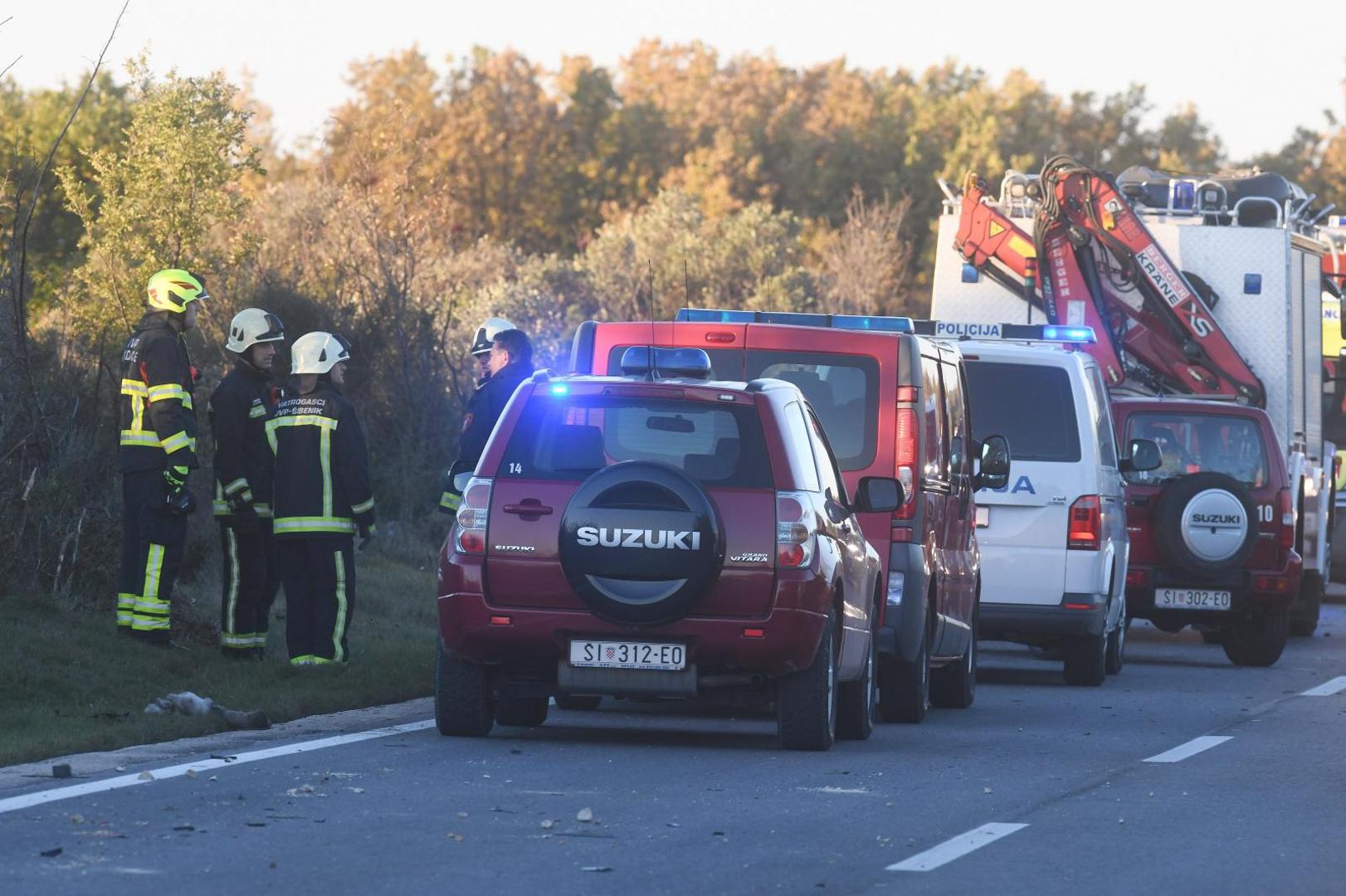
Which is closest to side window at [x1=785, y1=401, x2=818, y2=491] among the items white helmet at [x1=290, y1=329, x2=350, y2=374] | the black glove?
white helmet at [x1=290, y1=329, x2=350, y2=374]

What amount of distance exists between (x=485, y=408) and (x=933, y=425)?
2.88 metres

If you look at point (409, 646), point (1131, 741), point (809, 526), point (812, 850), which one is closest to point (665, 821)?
point (812, 850)

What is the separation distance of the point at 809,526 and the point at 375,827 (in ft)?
9.81

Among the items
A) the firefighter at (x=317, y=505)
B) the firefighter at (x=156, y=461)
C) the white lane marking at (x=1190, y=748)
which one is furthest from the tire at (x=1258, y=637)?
the firefighter at (x=156, y=461)

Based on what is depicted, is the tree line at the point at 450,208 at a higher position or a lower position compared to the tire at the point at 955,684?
higher

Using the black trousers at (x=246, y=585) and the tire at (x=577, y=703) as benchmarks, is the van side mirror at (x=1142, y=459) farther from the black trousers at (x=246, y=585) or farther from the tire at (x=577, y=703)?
the black trousers at (x=246, y=585)

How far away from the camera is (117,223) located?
86.3 feet

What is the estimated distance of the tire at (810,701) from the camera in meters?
10.8

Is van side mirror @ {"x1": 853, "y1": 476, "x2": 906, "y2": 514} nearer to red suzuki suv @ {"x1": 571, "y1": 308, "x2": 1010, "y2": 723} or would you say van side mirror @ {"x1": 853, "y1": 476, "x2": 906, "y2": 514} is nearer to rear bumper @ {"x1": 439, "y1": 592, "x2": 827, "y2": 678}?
red suzuki suv @ {"x1": 571, "y1": 308, "x2": 1010, "y2": 723}

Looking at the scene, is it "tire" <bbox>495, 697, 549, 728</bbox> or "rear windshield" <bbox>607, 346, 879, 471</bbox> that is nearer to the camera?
"tire" <bbox>495, 697, 549, 728</bbox>

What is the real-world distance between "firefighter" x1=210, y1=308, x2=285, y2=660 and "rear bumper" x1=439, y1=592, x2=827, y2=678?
8.96 ft

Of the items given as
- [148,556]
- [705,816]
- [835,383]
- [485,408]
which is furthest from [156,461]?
[705,816]

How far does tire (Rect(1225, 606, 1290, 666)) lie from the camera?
18484 millimetres

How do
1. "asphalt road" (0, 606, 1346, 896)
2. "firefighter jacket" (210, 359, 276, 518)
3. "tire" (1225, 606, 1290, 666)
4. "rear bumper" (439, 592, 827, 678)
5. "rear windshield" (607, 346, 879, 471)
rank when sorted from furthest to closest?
1. "tire" (1225, 606, 1290, 666)
2. "firefighter jacket" (210, 359, 276, 518)
3. "rear windshield" (607, 346, 879, 471)
4. "rear bumper" (439, 592, 827, 678)
5. "asphalt road" (0, 606, 1346, 896)
